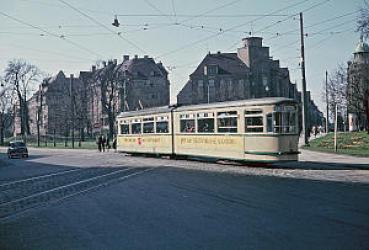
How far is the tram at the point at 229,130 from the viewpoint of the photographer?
70.5ft

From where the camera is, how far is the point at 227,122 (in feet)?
77.6

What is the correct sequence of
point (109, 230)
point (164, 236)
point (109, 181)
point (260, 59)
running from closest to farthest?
point (164, 236) < point (109, 230) < point (109, 181) < point (260, 59)

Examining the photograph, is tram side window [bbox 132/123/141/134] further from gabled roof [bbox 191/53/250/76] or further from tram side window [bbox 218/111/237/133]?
gabled roof [bbox 191/53/250/76]

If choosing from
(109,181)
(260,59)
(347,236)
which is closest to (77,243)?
(347,236)

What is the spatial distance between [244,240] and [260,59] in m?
92.3

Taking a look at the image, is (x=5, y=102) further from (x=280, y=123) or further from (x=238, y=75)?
(x=280, y=123)

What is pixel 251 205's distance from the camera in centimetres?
1141

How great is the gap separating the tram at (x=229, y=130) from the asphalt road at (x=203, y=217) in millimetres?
4848

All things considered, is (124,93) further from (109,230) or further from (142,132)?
(109,230)

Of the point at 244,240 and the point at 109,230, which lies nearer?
the point at 244,240

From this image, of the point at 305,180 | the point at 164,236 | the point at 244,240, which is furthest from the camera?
the point at 305,180

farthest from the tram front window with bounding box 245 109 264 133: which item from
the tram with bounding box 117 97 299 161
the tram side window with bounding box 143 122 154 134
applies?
the tram side window with bounding box 143 122 154 134

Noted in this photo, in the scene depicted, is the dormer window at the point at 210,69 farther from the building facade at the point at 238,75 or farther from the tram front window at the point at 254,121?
the tram front window at the point at 254,121

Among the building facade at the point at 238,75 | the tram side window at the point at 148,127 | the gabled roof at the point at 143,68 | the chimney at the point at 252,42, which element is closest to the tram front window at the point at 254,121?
the tram side window at the point at 148,127
